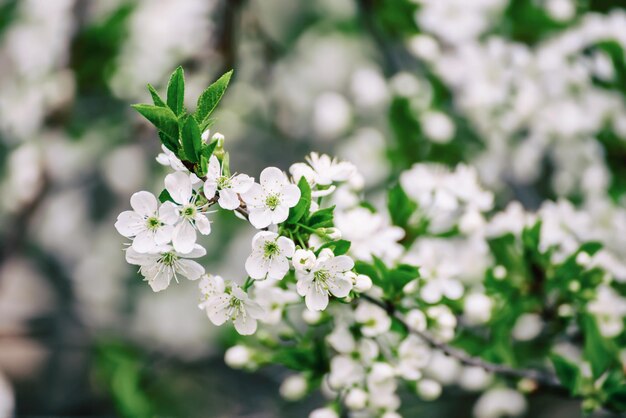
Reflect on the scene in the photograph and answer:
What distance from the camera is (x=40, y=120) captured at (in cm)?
168

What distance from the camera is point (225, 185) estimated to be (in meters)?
0.62

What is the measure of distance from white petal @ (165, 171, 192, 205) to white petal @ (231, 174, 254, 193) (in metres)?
0.05

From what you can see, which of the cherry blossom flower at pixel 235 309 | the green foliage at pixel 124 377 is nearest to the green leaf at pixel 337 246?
the cherry blossom flower at pixel 235 309

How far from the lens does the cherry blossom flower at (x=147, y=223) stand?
61cm

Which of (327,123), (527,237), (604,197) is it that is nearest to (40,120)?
(327,123)

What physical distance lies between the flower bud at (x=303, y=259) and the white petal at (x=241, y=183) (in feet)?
0.28

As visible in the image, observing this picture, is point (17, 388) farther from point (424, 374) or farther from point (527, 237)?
point (527, 237)

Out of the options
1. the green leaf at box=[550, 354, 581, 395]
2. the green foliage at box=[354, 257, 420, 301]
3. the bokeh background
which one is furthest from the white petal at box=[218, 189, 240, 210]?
the bokeh background

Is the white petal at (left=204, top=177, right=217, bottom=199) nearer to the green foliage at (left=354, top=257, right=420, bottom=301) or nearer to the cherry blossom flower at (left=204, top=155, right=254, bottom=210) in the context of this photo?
the cherry blossom flower at (left=204, top=155, right=254, bottom=210)

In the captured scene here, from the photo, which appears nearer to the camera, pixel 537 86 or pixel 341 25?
pixel 537 86

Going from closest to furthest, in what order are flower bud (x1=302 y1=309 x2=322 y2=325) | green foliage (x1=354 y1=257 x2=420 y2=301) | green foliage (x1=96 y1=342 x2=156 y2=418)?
1. green foliage (x1=354 y1=257 x2=420 y2=301)
2. flower bud (x1=302 y1=309 x2=322 y2=325)
3. green foliage (x1=96 y1=342 x2=156 y2=418)

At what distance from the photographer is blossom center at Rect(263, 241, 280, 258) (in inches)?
24.7

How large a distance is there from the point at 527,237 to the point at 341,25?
1.48m

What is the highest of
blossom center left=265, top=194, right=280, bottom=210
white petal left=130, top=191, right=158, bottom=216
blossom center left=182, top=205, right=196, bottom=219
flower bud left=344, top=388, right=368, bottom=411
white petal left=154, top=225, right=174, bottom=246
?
white petal left=130, top=191, right=158, bottom=216
